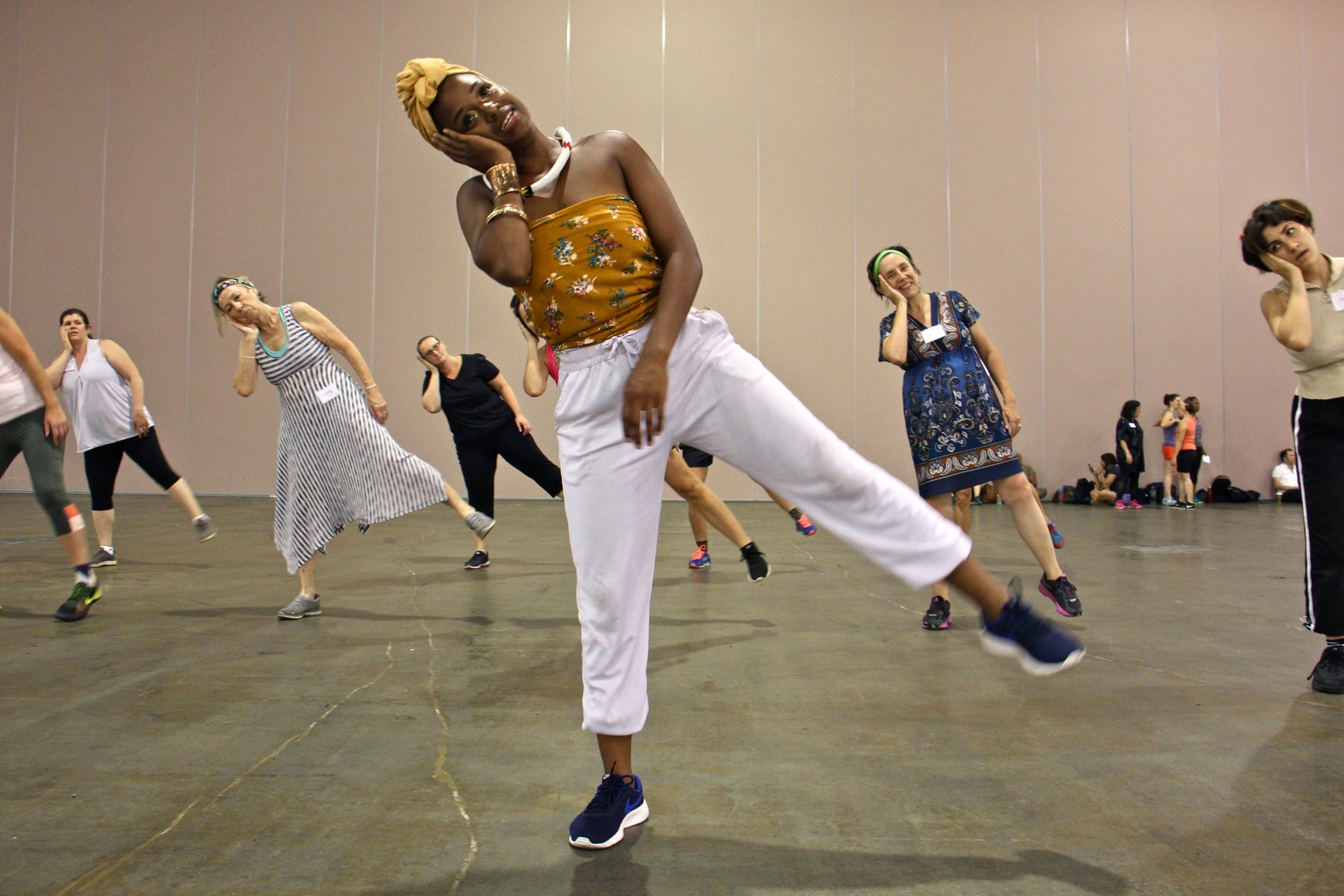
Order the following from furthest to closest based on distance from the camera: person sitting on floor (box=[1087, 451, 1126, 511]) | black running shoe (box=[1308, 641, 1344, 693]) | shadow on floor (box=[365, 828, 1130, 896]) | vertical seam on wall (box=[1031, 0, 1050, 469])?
vertical seam on wall (box=[1031, 0, 1050, 469])
person sitting on floor (box=[1087, 451, 1126, 511])
black running shoe (box=[1308, 641, 1344, 693])
shadow on floor (box=[365, 828, 1130, 896])

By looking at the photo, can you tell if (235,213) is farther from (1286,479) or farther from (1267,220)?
(1286,479)

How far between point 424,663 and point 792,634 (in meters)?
1.46

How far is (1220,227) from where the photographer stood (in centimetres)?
1250

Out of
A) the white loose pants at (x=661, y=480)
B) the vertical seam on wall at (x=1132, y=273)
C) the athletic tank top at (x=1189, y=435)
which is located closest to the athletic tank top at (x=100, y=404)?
the white loose pants at (x=661, y=480)

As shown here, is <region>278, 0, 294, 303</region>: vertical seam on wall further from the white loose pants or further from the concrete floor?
the white loose pants

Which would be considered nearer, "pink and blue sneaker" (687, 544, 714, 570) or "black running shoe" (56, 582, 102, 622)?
"black running shoe" (56, 582, 102, 622)

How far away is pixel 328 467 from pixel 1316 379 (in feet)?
12.7

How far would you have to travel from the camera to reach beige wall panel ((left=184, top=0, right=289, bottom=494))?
40.0 ft

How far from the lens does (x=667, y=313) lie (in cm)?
164

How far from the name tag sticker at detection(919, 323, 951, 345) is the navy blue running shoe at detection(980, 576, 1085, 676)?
2.17 meters

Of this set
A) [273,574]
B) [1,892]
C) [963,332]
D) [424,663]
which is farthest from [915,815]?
[273,574]

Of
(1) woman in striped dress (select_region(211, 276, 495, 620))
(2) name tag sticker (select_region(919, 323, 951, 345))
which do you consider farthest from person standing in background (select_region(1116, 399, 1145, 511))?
(1) woman in striped dress (select_region(211, 276, 495, 620))

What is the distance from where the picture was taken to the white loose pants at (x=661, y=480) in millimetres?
1635

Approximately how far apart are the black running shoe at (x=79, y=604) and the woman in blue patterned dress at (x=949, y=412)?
12.1 ft
